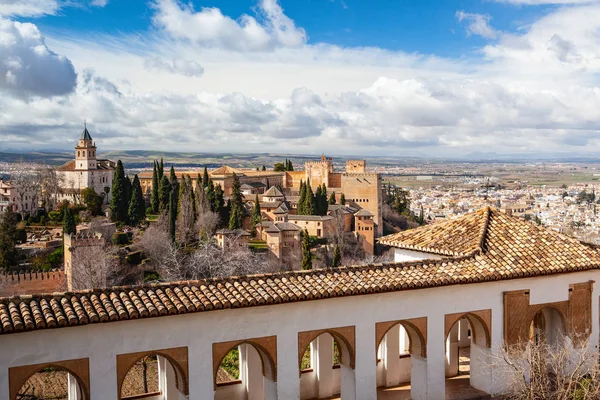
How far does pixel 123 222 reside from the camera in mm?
48781

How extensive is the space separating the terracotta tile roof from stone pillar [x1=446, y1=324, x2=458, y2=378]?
2.01 metres

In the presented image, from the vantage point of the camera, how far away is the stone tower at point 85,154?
203 feet

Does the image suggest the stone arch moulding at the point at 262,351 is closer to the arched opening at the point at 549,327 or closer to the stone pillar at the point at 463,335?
the stone pillar at the point at 463,335

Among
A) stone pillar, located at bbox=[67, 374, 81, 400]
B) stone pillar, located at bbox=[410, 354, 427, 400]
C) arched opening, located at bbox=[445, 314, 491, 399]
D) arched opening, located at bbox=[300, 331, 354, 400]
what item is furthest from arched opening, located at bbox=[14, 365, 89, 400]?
arched opening, located at bbox=[445, 314, 491, 399]

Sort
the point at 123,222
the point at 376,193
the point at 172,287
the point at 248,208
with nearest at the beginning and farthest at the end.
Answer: the point at 172,287, the point at 123,222, the point at 248,208, the point at 376,193

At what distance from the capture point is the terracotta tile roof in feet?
26.7

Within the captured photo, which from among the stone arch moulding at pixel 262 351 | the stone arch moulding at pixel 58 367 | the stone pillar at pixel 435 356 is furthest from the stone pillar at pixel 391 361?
the stone arch moulding at pixel 58 367

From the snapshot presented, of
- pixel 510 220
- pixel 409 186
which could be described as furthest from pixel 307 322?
pixel 409 186

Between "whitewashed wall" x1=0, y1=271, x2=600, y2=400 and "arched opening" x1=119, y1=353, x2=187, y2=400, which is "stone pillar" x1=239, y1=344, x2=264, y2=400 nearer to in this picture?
"arched opening" x1=119, y1=353, x2=187, y2=400

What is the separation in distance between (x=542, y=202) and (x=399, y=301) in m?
59.1

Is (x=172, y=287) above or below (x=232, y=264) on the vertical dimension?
above

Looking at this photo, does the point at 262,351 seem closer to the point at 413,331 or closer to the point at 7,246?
the point at 413,331

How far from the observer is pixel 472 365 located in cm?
1120

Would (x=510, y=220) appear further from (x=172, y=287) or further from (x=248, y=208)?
(x=248, y=208)
